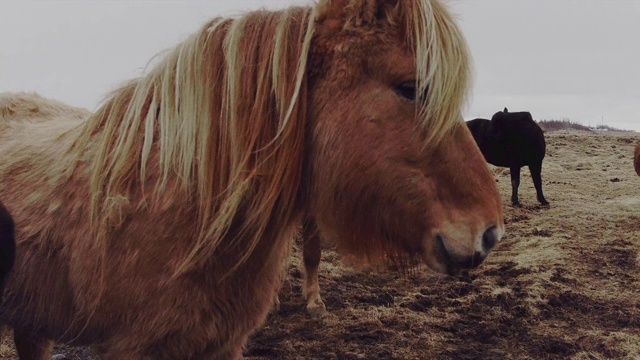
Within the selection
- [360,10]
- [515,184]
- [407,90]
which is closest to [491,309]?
[407,90]

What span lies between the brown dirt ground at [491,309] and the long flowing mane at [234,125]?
951 mm

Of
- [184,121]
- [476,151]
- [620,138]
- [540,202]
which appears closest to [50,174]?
[184,121]

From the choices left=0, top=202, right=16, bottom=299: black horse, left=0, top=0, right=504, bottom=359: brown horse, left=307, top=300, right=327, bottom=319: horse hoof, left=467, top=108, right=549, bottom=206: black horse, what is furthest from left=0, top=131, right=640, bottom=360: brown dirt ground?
left=467, top=108, right=549, bottom=206: black horse

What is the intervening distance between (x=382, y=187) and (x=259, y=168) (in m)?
0.44

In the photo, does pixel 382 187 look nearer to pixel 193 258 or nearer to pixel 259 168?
pixel 259 168

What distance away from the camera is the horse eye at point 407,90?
1.91m

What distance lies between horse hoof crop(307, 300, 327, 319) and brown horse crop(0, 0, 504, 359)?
2324 millimetres

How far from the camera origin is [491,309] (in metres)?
4.72

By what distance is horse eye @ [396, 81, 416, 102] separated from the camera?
1907 millimetres

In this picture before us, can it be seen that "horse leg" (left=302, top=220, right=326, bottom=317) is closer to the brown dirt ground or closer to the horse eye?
the brown dirt ground

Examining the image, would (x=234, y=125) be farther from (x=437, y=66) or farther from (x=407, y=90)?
(x=437, y=66)

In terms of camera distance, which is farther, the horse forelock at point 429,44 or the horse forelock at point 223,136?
the horse forelock at point 223,136

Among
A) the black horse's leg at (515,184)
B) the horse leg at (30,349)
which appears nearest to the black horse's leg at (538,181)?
the black horse's leg at (515,184)

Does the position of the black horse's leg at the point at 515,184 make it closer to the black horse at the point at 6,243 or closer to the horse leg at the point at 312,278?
the horse leg at the point at 312,278
